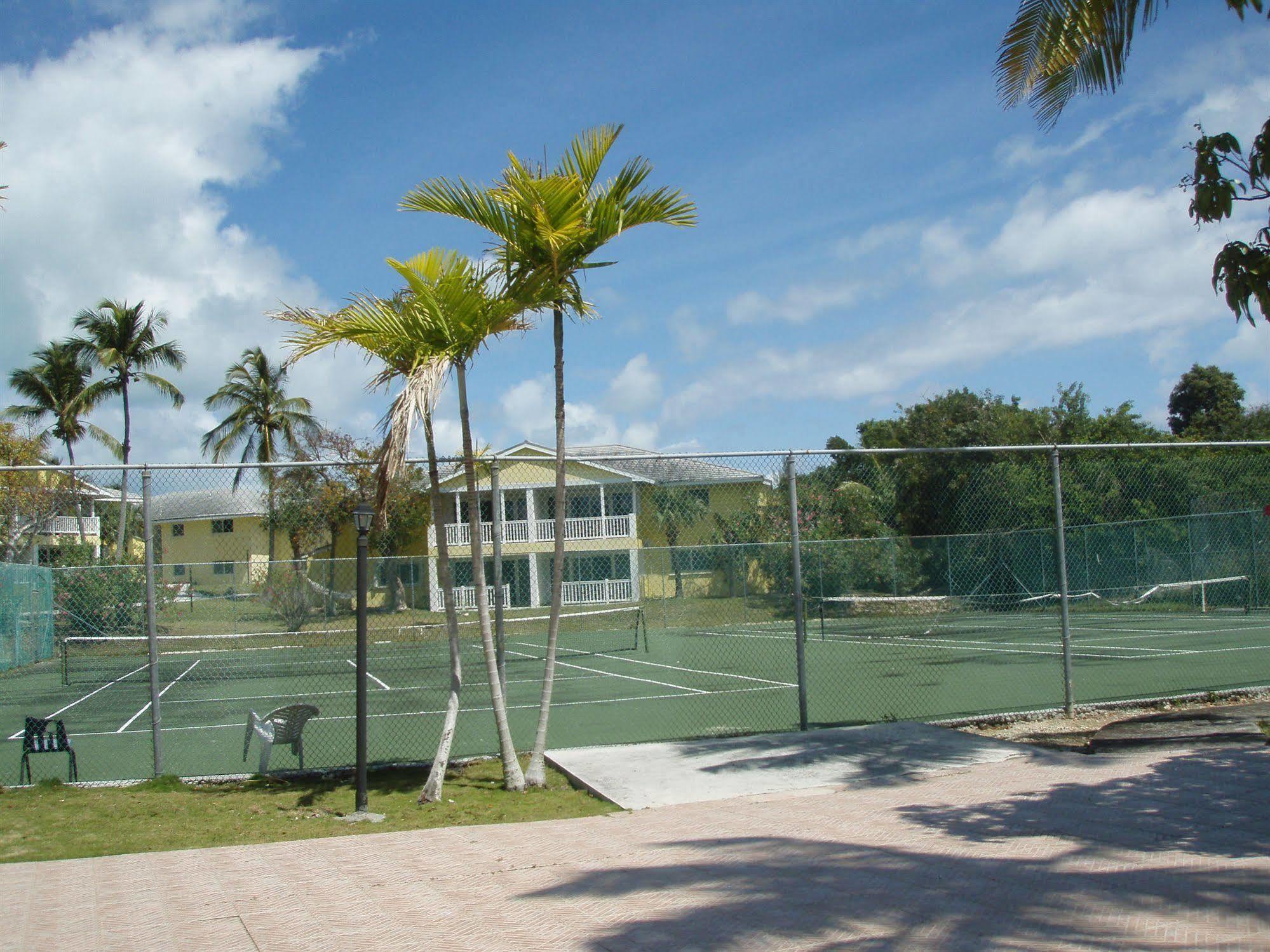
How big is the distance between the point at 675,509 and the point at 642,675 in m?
6.34

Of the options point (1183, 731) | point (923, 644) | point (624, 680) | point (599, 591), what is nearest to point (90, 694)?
point (624, 680)

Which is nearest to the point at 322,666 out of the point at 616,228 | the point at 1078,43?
the point at 616,228

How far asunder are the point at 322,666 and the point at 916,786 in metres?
14.5

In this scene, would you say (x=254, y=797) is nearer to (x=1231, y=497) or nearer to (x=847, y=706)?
(x=847, y=706)

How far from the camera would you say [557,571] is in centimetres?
829

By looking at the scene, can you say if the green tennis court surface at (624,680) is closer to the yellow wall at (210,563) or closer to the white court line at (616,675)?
the white court line at (616,675)

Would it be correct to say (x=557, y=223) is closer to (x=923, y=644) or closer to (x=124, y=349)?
(x=923, y=644)

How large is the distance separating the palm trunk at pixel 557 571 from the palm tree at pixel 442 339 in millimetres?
171

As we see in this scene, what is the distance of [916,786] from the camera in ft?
26.1

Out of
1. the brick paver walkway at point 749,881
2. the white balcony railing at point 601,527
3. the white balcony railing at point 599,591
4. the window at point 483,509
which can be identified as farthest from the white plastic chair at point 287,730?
the window at point 483,509

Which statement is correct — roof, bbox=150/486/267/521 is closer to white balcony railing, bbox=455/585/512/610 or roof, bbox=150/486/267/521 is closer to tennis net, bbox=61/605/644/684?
tennis net, bbox=61/605/644/684

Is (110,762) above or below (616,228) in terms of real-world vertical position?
below

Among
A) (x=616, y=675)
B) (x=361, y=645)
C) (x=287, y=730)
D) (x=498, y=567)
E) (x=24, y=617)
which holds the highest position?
(x=498, y=567)

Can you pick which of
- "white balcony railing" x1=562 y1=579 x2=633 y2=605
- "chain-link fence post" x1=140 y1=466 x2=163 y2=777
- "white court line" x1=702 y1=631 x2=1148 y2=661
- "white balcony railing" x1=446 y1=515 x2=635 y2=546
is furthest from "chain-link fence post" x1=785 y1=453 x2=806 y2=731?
"white court line" x1=702 y1=631 x2=1148 y2=661
